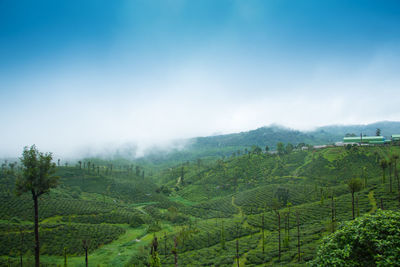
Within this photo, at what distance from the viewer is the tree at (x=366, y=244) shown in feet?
44.4

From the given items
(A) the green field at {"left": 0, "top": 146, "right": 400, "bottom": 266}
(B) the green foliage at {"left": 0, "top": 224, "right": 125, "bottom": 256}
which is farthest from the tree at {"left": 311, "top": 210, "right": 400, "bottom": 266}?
(B) the green foliage at {"left": 0, "top": 224, "right": 125, "bottom": 256}

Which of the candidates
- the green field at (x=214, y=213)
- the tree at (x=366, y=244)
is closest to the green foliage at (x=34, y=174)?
the green field at (x=214, y=213)

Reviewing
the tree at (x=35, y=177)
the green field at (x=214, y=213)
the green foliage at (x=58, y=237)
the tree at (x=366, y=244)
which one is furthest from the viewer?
the green foliage at (x=58, y=237)

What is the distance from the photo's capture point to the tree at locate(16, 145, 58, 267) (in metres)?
23.3

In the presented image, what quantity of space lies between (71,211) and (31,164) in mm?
73926

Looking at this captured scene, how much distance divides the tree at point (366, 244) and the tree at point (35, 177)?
28.5 meters

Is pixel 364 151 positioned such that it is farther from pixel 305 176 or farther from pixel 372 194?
pixel 372 194

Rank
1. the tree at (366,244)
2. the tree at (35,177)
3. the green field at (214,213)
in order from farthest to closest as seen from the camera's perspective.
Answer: the green field at (214,213) < the tree at (35,177) < the tree at (366,244)

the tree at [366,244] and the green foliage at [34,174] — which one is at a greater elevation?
the green foliage at [34,174]

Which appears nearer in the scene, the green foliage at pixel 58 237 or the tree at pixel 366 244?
the tree at pixel 366 244

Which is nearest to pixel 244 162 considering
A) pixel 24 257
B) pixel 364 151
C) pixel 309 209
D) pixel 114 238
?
pixel 364 151

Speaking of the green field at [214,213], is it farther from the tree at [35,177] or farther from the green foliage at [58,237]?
the tree at [35,177]

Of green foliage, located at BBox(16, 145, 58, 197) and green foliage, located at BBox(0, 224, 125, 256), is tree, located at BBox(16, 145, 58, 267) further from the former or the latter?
green foliage, located at BBox(0, 224, 125, 256)

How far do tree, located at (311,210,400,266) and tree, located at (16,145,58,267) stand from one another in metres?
28.5
